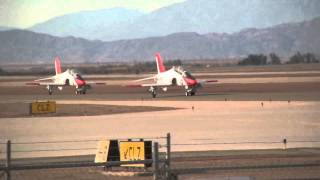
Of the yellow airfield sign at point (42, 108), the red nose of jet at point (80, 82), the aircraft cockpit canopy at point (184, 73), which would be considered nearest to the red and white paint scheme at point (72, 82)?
the red nose of jet at point (80, 82)

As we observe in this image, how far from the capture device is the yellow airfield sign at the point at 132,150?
61.0 feet

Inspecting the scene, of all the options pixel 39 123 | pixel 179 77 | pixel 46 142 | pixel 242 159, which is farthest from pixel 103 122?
pixel 179 77

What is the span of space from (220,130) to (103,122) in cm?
703

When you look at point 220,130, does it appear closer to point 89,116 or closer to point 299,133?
point 299,133

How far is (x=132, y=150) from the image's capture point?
1877 centimetres

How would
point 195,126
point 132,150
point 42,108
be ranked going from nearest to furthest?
point 132,150 → point 195,126 → point 42,108

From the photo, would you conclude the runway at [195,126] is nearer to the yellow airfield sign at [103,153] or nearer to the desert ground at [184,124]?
the desert ground at [184,124]

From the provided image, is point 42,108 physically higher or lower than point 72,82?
lower

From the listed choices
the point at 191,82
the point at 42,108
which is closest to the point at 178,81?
the point at 191,82

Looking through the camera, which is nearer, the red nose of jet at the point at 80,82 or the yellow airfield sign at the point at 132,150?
the yellow airfield sign at the point at 132,150

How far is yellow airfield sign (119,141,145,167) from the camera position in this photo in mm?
18595

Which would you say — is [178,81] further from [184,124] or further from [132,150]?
[132,150]

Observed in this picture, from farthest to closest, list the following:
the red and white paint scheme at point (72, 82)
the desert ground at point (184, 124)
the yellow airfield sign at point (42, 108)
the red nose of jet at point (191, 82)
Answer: the red and white paint scheme at point (72, 82) → the red nose of jet at point (191, 82) → the yellow airfield sign at point (42, 108) → the desert ground at point (184, 124)

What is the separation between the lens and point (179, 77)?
210ft
